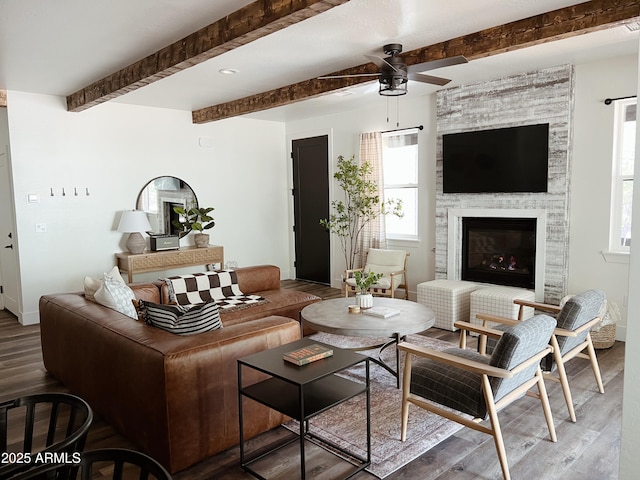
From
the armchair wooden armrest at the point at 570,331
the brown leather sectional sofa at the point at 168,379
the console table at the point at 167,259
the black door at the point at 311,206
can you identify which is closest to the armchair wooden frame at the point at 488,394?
the armchair wooden armrest at the point at 570,331

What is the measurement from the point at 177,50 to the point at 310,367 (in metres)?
2.65

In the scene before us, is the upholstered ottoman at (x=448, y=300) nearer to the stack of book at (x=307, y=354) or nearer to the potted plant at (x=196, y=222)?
the stack of book at (x=307, y=354)

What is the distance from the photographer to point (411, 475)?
7.95 feet

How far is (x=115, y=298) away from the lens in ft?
11.0

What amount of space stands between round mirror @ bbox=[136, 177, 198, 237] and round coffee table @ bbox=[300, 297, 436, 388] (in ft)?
10.8

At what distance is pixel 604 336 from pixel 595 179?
149 centimetres

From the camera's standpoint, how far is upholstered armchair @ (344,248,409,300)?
225 inches

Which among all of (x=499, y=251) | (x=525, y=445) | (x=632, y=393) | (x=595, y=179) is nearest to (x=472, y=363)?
(x=525, y=445)

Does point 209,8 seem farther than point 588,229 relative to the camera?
No

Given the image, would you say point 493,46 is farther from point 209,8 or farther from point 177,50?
point 177,50

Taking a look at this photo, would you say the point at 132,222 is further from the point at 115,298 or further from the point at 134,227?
the point at 115,298

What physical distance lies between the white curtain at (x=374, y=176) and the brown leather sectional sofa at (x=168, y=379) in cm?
375

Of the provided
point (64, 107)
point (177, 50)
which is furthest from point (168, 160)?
point (177, 50)

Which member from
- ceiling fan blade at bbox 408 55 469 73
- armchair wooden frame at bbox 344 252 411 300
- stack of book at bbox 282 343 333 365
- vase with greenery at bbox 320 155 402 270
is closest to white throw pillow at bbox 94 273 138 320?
stack of book at bbox 282 343 333 365
